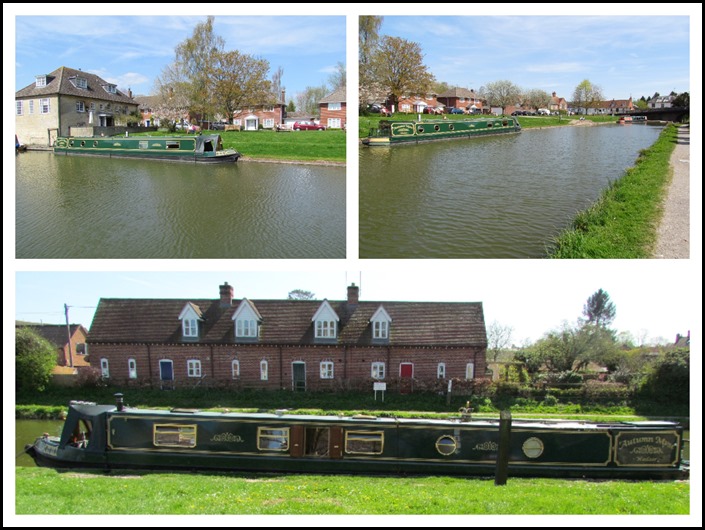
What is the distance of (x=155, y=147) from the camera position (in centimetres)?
1305

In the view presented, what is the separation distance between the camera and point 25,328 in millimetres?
13039

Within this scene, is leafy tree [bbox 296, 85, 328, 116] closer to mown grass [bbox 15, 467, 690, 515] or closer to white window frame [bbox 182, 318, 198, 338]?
mown grass [bbox 15, 467, 690, 515]

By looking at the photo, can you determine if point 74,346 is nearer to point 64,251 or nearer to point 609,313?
point 64,251

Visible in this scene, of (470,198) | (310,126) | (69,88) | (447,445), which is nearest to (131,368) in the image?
(69,88)

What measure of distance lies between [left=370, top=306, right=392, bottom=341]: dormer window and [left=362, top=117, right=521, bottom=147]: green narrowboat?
421 centimetres

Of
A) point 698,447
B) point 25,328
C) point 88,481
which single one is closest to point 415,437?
point 698,447

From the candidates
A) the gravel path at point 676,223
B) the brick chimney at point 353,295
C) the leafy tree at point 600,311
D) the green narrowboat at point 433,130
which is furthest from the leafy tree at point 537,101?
the brick chimney at point 353,295

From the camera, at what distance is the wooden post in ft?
18.4

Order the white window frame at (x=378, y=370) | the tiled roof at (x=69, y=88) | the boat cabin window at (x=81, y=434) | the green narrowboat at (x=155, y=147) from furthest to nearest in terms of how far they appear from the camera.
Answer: the white window frame at (x=378, y=370) → the green narrowboat at (x=155, y=147) → the tiled roof at (x=69, y=88) → the boat cabin window at (x=81, y=434)

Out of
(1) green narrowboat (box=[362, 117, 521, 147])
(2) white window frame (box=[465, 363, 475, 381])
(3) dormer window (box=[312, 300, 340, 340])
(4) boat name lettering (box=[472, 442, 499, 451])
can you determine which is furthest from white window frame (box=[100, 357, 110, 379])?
(4) boat name lettering (box=[472, 442, 499, 451])

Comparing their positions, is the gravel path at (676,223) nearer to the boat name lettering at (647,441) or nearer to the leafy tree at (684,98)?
the leafy tree at (684,98)

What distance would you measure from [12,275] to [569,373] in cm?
1163

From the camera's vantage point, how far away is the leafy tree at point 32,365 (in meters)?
11.6

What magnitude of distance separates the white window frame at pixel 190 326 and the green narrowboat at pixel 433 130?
22.8 ft
